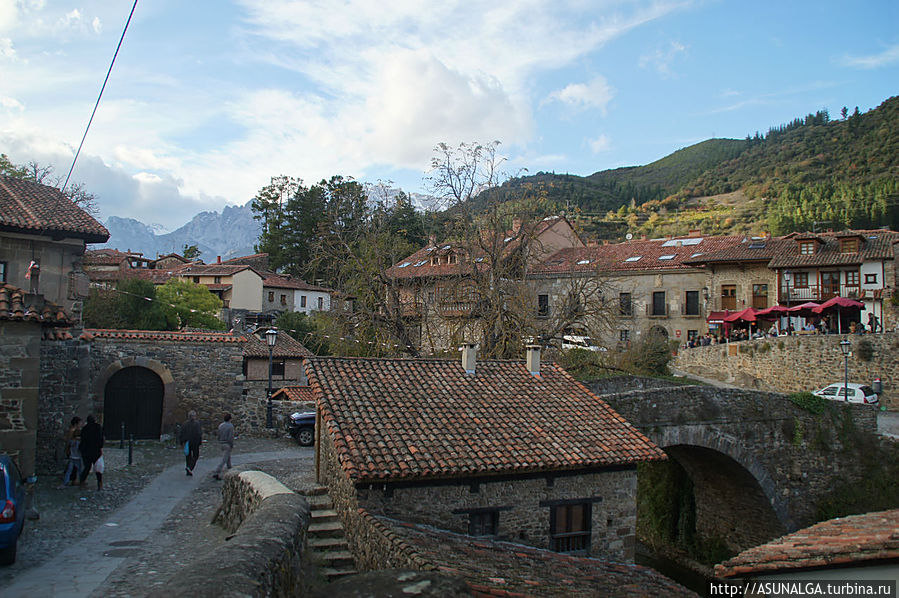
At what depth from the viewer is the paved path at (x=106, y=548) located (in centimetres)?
686

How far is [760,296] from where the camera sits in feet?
110

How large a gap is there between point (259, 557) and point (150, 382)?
1534 cm

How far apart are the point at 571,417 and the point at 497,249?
1007 centimetres

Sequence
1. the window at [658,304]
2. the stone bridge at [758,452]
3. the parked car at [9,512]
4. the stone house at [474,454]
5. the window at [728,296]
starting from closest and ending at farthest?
the parked car at [9,512] → the stone house at [474,454] → the stone bridge at [758,452] → the window at [728,296] → the window at [658,304]

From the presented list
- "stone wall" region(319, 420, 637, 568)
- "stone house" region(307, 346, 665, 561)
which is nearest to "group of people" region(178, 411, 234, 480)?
"stone house" region(307, 346, 665, 561)

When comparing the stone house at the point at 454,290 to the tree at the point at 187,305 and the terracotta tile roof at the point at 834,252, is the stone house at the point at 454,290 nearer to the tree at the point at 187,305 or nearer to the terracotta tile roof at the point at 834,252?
the tree at the point at 187,305

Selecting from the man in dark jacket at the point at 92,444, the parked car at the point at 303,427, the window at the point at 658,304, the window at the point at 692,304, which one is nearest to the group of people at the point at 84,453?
the man in dark jacket at the point at 92,444

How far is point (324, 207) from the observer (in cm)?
5181

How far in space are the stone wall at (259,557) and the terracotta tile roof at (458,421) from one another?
1.43 metres

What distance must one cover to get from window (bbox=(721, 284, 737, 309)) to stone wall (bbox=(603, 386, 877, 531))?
15.5 meters

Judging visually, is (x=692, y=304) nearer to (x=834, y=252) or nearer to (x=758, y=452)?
(x=834, y=252)

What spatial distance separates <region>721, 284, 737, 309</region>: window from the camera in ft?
112

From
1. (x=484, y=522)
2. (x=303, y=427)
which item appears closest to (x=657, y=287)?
(x=303, y=427)

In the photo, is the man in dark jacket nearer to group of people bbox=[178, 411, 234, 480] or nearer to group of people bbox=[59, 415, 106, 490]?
group of people bbox=[59, 415, 106, 490]
